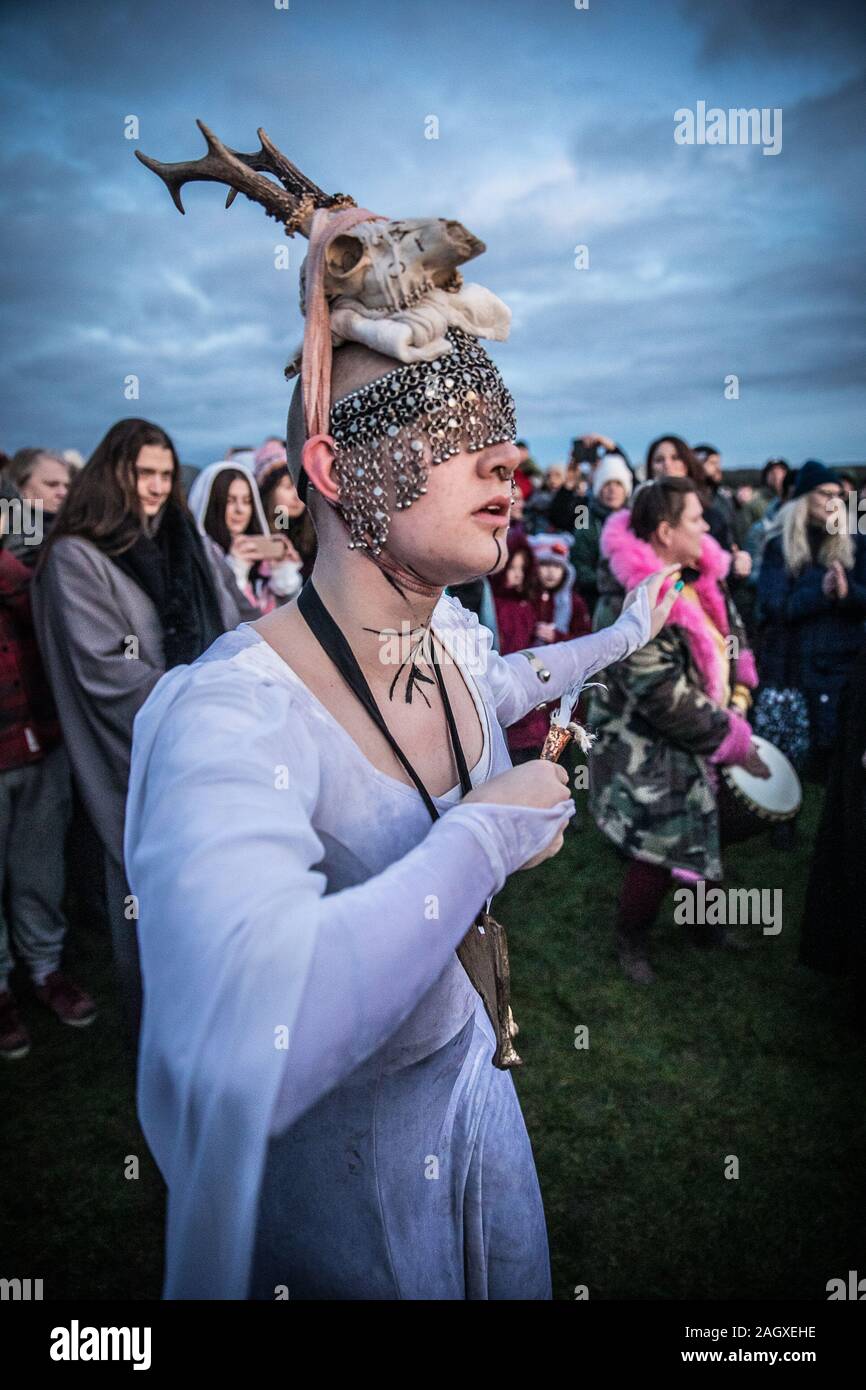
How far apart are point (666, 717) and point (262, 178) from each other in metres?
3.08

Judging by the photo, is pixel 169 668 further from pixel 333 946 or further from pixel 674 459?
pixel 674 459

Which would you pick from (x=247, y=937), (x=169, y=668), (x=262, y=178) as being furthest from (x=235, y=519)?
(x=247, y=937)

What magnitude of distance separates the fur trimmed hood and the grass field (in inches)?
60.5

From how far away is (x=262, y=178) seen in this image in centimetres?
139

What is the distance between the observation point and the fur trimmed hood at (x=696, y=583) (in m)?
4.06

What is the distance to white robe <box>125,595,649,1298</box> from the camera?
2.89 feet

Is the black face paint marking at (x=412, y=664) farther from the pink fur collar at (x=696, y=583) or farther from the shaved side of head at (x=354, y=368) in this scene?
the pink fur collar at (x=696, y=583)

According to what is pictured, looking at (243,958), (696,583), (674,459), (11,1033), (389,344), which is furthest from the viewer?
(674,459)

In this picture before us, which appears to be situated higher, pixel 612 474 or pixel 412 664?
pixel 612 474

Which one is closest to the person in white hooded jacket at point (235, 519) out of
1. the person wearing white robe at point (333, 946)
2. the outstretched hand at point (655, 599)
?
the outstretched hand at point (655, 599)

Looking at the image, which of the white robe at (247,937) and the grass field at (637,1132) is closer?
the white robe at (247,937)

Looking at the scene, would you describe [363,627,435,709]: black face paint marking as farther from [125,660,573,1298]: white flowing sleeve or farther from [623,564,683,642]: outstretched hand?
[623,564,683,642]: outstretched hand

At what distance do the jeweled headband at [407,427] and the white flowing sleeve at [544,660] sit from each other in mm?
497
